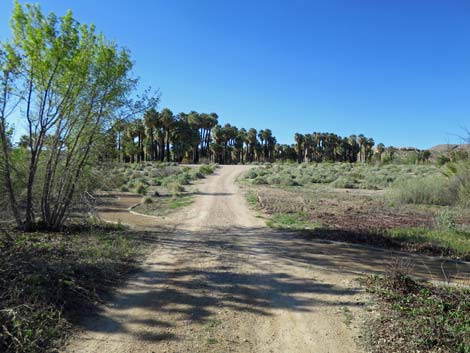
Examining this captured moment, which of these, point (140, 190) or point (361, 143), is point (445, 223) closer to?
point (140, 190)

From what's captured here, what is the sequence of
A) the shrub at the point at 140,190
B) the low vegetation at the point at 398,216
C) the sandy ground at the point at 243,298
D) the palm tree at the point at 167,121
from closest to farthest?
the sandy ground at the point at 243,298 → the low vegetation at the point at 398,216 → the shrub at the point at 140,190 → the palm tree at the point at 167,121

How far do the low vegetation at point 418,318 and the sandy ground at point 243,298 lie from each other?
1.00 feet

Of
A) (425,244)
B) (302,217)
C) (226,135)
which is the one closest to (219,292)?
(425,244)

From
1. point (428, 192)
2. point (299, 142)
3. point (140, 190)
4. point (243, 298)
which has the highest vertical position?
point (299, 142)

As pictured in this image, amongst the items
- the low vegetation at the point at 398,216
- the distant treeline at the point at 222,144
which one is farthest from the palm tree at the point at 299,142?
the low vegetation at the point at 398,216

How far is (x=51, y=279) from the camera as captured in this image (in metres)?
5.20

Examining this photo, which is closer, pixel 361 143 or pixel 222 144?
pixel 222 144

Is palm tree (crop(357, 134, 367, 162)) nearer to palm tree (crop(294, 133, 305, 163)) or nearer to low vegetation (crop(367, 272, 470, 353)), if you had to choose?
palm tree (crop(294, 133, 305, 163))

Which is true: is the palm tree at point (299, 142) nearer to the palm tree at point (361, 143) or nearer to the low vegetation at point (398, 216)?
the palm tree at point (361, 143)

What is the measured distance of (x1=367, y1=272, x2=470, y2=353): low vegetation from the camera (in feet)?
12.7

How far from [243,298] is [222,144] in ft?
239

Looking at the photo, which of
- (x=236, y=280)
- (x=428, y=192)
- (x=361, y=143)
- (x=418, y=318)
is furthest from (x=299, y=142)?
(x=418, y=318)

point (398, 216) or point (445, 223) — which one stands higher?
point (445, 223)

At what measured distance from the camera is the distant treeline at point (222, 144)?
2360 inches
